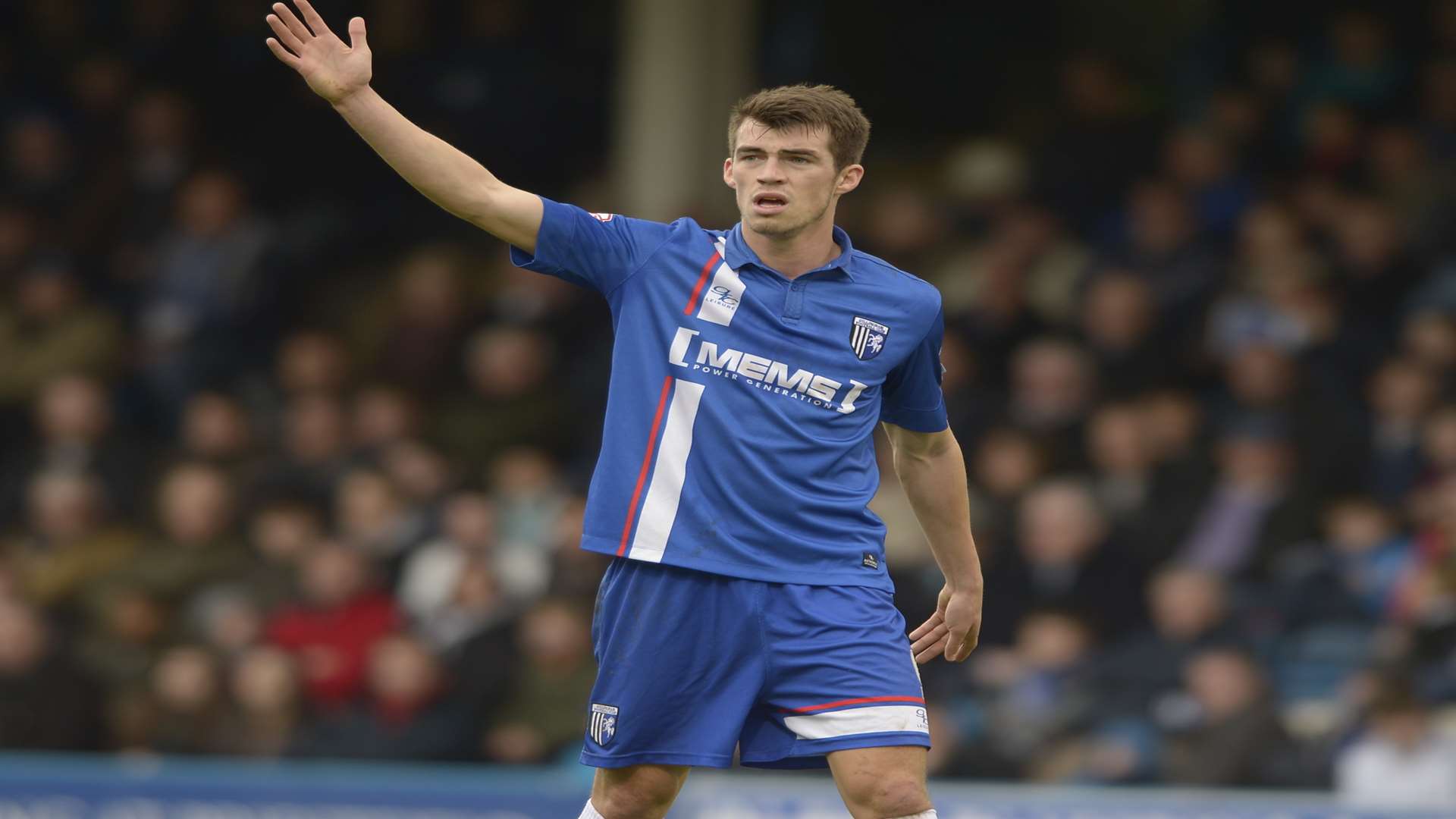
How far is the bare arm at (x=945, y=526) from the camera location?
492 centimetres

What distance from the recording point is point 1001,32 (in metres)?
13.3

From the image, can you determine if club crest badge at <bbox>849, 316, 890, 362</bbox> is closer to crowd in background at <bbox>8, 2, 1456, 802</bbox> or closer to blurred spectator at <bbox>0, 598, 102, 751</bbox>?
crowd in background at <bbox>8, 2, 1456, 802</bbox>

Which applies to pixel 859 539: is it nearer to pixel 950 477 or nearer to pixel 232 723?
pixel 950 477

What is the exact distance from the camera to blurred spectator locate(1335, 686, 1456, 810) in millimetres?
8188

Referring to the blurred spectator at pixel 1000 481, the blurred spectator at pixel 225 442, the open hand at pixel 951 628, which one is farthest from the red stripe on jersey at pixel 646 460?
the blurred spectator at pixel 225 442

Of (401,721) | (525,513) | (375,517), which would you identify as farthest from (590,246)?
(375,517)

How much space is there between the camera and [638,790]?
460cm

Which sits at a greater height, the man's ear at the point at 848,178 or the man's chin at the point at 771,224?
the man's ear at the point at 848,178

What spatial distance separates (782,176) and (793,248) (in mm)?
177

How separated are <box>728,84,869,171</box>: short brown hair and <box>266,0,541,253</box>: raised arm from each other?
565mm

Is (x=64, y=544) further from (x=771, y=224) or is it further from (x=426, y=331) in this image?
(x=771, y=224)

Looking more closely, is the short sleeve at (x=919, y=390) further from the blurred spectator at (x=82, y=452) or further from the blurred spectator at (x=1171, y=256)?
the blurred spectator at (x=82, y=452)


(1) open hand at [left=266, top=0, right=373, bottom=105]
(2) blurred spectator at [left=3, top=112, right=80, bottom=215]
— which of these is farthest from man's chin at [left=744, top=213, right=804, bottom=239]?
(2) blurred spectator at [left=3, top=112, right=80, bottom=215]

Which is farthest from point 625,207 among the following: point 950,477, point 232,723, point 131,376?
point 950,477
